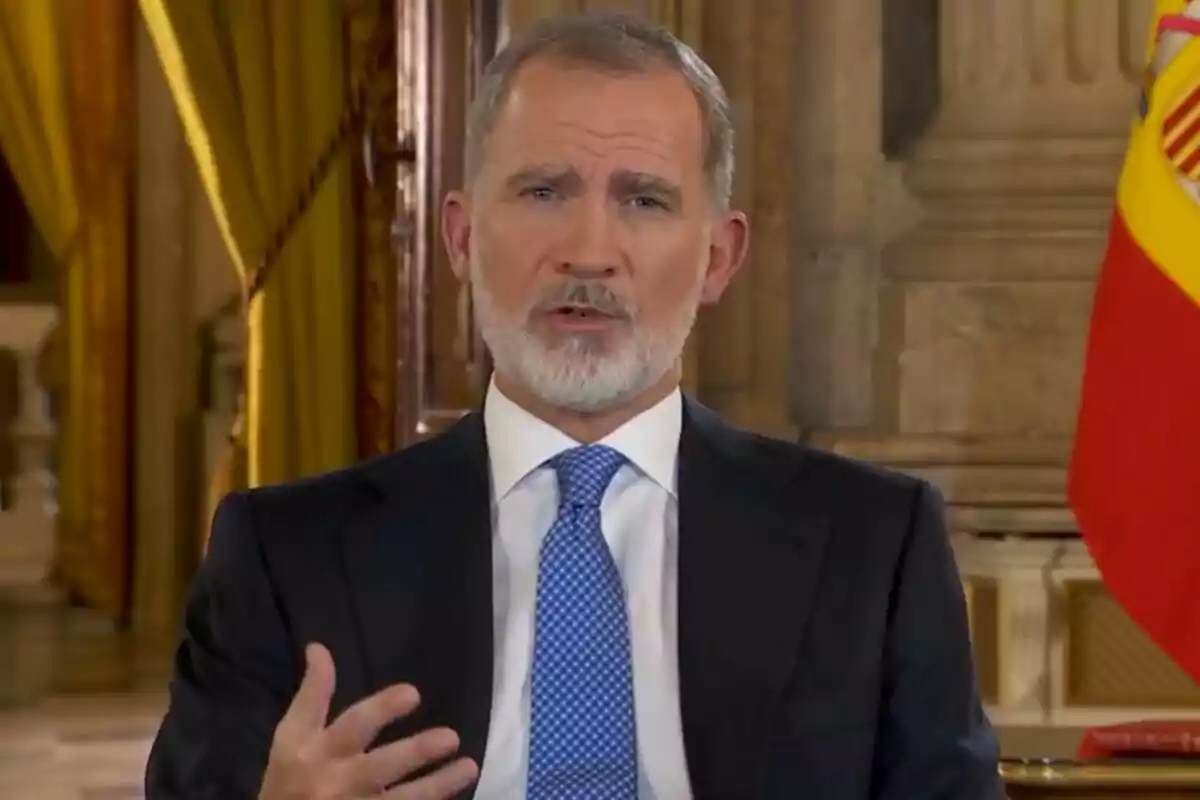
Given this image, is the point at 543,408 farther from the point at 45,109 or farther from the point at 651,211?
the point at 45,109

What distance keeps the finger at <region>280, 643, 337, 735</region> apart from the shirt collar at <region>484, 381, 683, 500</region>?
15.7 inches

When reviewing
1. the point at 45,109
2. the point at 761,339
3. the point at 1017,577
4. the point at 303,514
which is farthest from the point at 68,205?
the point at 303,514

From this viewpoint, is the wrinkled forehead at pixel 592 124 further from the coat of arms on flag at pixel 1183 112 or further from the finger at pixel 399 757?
the coat of arms on flag at pixel 1183 112

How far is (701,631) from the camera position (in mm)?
1675

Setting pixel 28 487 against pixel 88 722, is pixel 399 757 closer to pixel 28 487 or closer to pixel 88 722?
pixel 88 722

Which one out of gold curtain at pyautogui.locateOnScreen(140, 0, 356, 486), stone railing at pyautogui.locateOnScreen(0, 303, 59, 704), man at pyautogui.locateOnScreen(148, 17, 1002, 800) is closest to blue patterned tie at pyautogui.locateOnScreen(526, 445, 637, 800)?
man at pyautogui.locateOnScreen(148, 17, 1002, 800)

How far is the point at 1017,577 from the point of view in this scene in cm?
288

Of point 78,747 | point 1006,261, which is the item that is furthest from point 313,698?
point 78,747

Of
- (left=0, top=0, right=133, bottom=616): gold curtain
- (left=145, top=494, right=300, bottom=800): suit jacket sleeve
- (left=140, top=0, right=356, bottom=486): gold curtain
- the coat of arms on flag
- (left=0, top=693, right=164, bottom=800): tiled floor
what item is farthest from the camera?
(left=0, top=0, right=133, bottom=616): gold curtain

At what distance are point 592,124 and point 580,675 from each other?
21.0 inches

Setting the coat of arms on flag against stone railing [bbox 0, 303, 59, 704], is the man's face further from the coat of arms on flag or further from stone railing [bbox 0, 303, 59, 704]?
stone railing [bbox 0, 303, 59, 704]

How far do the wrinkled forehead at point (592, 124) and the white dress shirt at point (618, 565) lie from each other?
252mm

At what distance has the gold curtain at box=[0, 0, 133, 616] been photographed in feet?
22.1

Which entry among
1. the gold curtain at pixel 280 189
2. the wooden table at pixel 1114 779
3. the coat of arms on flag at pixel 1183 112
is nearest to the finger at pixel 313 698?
the wooden table at pixel 1114 779
